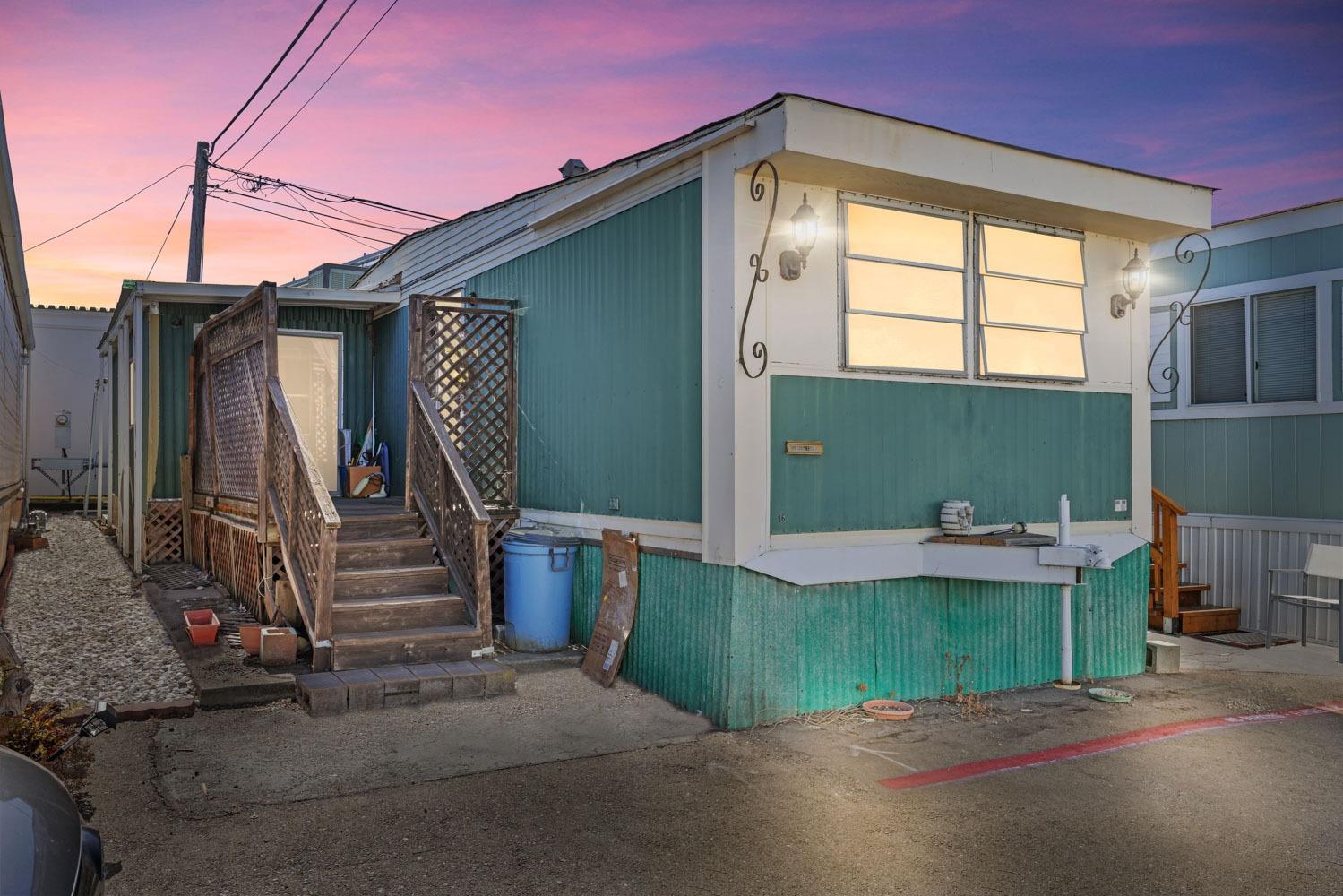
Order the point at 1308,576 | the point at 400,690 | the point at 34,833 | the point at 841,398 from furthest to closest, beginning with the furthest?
the point at 1308,576, the point at 841,398, the point at 400,690, the point at 34,833

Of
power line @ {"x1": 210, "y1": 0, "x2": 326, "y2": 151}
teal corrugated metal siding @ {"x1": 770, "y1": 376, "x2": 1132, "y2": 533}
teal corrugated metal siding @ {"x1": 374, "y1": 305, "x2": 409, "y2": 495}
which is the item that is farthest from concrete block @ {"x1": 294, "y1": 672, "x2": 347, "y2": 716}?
power line @ {"x1": 210, "y1": 0, "x2": 326, "y2": 151}

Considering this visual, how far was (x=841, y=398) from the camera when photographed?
6.05 metres

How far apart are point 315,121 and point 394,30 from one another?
16.2ft

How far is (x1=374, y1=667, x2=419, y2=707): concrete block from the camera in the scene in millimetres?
5809

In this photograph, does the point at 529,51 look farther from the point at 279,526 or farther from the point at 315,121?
the point at 279,526

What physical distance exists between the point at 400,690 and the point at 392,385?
18.4 ft

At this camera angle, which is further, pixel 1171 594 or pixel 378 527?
pixel 1171 594

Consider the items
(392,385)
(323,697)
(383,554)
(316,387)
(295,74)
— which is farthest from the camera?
(295,74)

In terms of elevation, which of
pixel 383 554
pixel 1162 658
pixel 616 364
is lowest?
pixel 1162 658

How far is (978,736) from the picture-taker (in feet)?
18.3

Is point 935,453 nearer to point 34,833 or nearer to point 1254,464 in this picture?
point 1254,464

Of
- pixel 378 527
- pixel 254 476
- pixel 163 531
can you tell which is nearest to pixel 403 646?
pixel 378 527

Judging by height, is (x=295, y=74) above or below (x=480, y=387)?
above

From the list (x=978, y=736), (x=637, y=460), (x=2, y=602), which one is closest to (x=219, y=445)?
(x=2, y=602)
